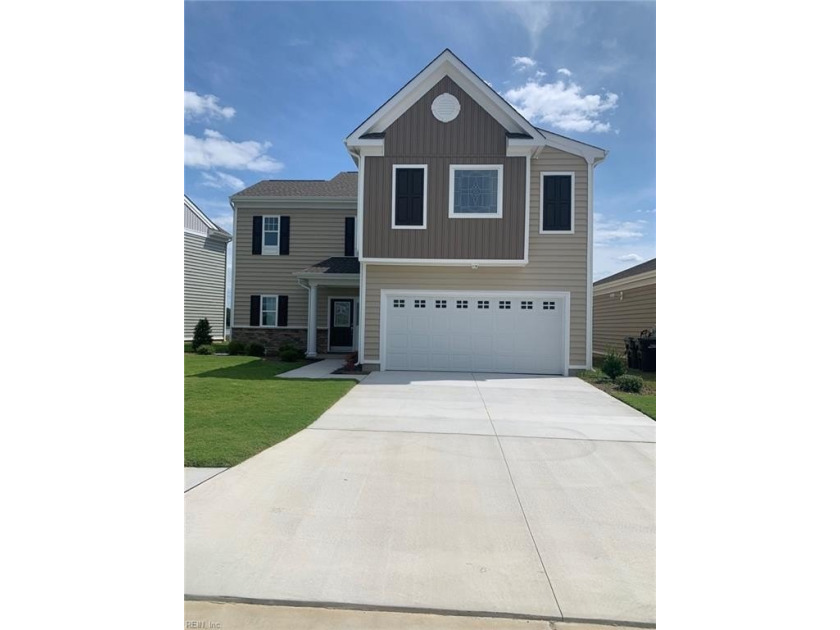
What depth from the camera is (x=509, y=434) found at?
20.4ft

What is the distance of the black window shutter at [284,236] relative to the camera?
18.1 m

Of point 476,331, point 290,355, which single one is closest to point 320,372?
point 290,355

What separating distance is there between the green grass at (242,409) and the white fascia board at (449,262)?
3.34 m

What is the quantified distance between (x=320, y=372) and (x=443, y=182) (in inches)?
224

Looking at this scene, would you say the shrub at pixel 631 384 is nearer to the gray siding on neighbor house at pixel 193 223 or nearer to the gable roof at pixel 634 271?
the gable roof at pixel 634 271

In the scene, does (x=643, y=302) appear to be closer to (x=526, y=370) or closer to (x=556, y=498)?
(x=526, y=370)

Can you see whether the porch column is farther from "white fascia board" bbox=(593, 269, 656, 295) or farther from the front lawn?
"white fascia board" bbox=(593, 269, 656, 295)

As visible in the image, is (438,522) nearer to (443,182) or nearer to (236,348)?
(443,182)

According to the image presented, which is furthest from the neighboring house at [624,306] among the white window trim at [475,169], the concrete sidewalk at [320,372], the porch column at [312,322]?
the porch column at [312,322]

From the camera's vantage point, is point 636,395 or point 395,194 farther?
point 395,194

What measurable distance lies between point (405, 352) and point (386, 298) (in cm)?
149

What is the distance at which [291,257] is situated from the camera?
1808 cm
